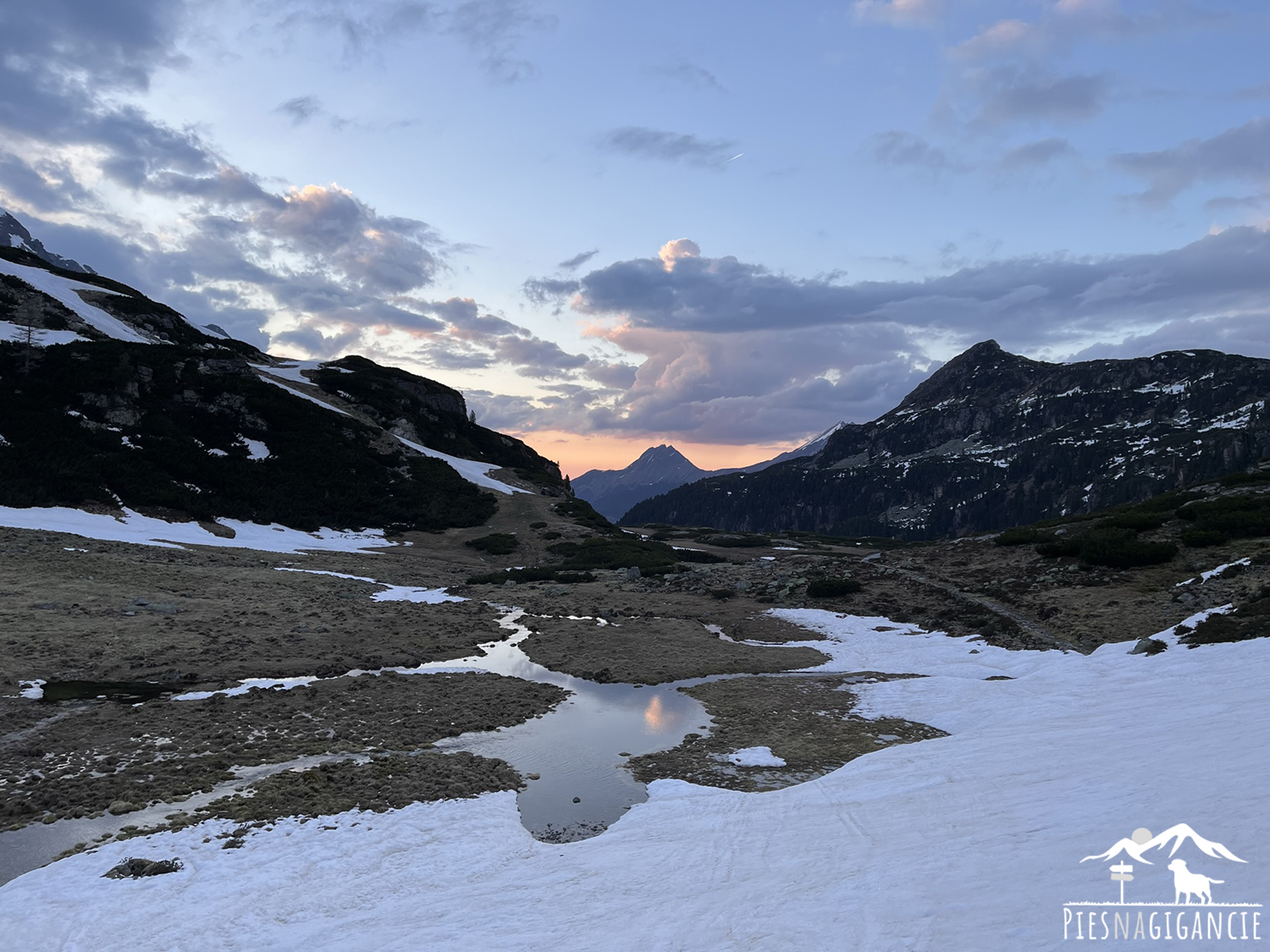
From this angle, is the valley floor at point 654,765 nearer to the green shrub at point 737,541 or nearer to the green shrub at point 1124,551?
the green shrub at point 1124,551

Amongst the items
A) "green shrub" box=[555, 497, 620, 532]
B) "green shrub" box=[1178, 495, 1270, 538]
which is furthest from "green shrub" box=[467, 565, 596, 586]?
"green shrub" box=[1178, 495, 1270, 538]

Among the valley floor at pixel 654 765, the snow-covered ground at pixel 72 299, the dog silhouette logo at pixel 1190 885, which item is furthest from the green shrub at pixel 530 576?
the snow-covered ground at pixel 72 299

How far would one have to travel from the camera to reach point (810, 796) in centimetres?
1218

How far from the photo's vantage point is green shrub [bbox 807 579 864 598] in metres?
39.2

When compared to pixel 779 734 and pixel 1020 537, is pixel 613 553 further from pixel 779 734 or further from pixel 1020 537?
pixel 779 734

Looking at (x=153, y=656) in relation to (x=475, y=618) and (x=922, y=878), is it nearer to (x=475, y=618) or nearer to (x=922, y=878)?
(x=475, y=618)

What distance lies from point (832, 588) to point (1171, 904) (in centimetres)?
3462

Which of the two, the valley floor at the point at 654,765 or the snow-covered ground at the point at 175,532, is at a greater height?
the snow-covered ground at the point at 175,532

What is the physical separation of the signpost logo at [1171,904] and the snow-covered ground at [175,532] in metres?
48.6

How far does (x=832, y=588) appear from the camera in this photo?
39344 mm

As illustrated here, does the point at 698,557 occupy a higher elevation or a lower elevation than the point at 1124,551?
lower

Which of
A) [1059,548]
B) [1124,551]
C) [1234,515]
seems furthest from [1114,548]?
[1234,515]

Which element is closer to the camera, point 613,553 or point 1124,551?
point 1124,551

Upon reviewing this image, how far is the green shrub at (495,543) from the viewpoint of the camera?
6055cm
